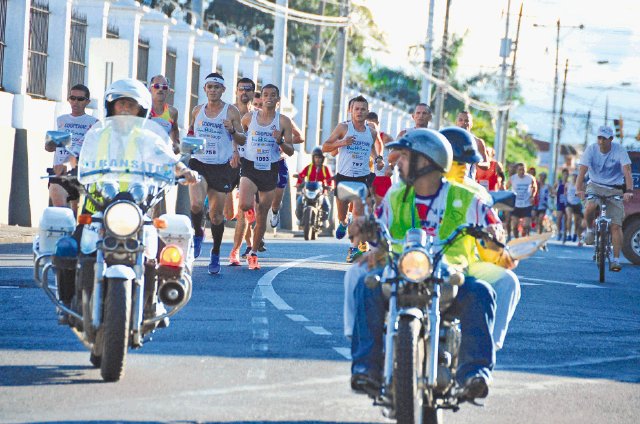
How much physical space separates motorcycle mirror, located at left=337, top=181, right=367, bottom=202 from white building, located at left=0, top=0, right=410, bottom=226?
59.4 ft

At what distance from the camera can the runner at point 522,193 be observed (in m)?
38.2

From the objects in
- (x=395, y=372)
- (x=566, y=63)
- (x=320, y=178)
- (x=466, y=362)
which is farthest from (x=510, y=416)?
(x=566, y=63)

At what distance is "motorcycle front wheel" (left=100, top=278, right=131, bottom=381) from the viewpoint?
25.3ft

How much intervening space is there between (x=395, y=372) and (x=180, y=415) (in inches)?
51.4

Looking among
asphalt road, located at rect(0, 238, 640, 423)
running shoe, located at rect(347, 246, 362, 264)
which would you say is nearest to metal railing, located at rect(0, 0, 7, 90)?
running shoe, located at rect(347, 246, 362, 264)

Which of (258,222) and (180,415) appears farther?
(258,222)

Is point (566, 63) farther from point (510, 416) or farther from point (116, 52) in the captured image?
point (510, 416)

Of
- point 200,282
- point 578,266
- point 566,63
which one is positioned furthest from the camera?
point 566,63

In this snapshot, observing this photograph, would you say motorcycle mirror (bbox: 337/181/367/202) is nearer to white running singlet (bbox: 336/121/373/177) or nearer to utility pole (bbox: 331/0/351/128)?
white running singlet (bbox: 336/121/373/177)

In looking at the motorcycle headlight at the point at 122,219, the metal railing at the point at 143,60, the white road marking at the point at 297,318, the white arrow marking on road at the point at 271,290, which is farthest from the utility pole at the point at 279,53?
the motorcycle headlight at the point at 122,219

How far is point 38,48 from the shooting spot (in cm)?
2850

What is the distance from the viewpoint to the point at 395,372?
642 centimetres

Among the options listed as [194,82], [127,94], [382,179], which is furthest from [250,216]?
[194,82]

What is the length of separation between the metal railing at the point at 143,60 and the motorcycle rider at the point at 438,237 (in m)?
28.1
